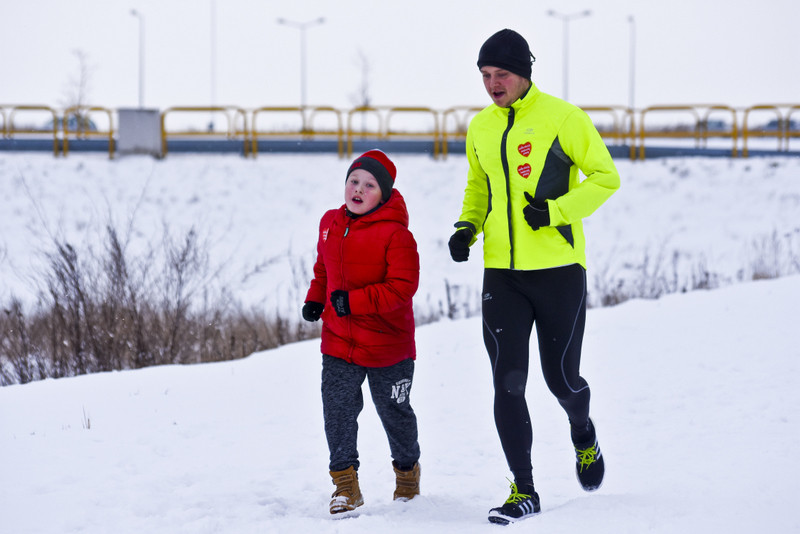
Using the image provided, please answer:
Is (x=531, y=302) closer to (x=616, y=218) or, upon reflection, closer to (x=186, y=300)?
(x=186, y=300)

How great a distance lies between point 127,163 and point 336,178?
5300 millimetres

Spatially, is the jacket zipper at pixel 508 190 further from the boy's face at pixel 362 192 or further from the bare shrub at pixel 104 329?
the bare shrub at pixel 104 329

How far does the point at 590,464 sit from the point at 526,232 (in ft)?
3.66

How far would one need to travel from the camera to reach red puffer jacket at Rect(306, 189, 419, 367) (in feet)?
11.0

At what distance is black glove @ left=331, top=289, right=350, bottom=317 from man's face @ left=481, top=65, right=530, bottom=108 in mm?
1016

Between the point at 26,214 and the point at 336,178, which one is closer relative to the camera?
the point at 26,214

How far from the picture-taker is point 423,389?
19.8 feet

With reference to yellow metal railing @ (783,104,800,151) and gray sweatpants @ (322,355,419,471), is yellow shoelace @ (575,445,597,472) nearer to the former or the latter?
gray sweatpants @ (322,355,419,471)

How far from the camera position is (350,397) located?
11.6ft

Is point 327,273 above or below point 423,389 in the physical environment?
above

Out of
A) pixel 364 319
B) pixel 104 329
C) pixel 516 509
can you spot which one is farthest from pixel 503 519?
pixel 104 329

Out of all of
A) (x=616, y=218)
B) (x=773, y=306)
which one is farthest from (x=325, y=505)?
(x=616, y=218)

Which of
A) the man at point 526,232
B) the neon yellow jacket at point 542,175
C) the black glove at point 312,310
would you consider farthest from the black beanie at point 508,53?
the black glove at point 312,310

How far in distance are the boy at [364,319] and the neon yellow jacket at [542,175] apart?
0.41m
